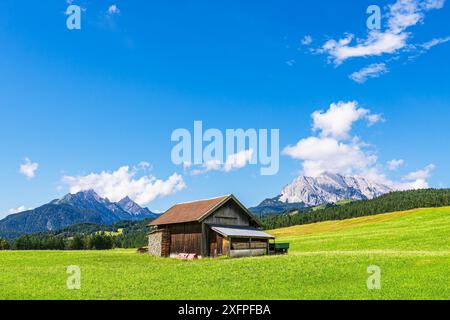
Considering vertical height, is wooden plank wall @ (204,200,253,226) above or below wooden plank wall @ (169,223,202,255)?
above

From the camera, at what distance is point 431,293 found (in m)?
21.6

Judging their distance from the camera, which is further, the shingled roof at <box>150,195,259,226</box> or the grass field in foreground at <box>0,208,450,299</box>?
the shingled roof at <box>150,195,259,226</box>

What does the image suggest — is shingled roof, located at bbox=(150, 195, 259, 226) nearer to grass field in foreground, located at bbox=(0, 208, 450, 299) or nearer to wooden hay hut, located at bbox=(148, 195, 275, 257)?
wooden hay hut, located at bbox=(148, 195, 275, 257)

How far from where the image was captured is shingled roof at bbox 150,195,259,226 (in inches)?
2087

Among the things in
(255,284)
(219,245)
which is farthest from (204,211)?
(255,284)

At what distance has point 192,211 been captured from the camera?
186 feet

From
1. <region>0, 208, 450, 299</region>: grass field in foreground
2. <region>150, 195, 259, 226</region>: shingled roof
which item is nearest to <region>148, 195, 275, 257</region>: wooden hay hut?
<region>150, 195, 259, 226</region>: shingled roof

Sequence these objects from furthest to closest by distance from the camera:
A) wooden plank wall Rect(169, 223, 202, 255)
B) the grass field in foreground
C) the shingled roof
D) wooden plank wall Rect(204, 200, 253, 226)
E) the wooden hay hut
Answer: wooden plank wall Rect(204, 200, 253, 226) < the shingled roof < wooden plank wall Rect(169, 223, 202, 255) < the wooden hay hut < the grass field in foreground

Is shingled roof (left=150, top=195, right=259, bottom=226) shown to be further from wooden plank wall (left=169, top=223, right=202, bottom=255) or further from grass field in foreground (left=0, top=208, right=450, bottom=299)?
grass field in foreground (left=0, top=208, right=450, bottom=299)

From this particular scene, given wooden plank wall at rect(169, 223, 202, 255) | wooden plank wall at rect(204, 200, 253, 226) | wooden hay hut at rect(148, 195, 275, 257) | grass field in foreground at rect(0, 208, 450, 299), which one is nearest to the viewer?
grass field in foreground at rect(0, 208, 450, 299)

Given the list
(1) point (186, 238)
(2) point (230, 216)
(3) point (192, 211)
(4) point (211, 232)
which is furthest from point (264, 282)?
(3) point (192, 211)

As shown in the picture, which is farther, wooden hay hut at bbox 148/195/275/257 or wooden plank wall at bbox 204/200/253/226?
wooden plank wall at bbox 204/200/253/226
